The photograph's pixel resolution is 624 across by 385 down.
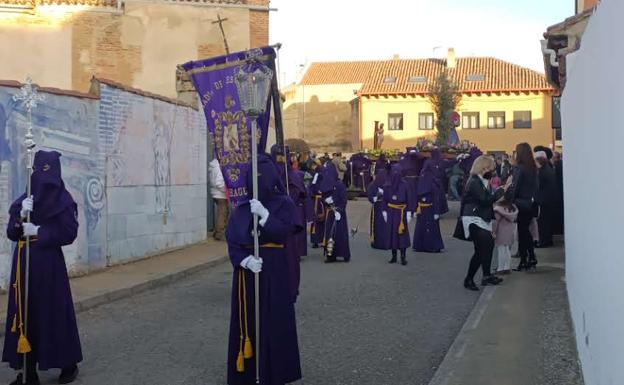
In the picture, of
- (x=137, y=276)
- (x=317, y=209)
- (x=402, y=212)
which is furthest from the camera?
(x=317, y=209)

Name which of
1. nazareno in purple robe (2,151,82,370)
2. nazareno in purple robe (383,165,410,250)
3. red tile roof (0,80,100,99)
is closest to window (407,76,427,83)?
nazareno in purple robe (383,165,410,250)

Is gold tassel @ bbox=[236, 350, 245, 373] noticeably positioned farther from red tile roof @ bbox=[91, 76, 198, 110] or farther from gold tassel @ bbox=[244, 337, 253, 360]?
red tile roof @ bbox=[91, 76, 198, 110]

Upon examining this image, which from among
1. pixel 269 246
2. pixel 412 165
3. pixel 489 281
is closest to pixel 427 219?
pixel 412 165

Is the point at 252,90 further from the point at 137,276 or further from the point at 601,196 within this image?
the point at 137,276

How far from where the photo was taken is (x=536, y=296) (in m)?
9.30

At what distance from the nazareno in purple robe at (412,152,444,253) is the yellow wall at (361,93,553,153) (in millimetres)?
41200

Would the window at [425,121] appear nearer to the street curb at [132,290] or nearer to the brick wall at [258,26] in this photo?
the brick wall at [258,26]

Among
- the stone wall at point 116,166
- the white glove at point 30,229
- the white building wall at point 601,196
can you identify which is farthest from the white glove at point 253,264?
the stone wall at point 116,166

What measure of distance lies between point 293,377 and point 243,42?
20.6m

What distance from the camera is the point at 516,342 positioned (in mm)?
6922

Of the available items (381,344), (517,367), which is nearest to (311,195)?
(381,344)

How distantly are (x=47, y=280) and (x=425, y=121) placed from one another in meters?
51.8

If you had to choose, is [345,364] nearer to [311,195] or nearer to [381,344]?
[381,344]

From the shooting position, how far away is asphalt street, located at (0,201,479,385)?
637 centimetres
